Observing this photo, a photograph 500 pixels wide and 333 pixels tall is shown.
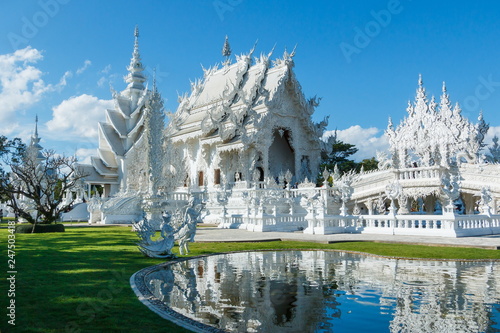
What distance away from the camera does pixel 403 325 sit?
14.2 feet

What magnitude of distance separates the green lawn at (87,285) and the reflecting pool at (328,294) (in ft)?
1.23

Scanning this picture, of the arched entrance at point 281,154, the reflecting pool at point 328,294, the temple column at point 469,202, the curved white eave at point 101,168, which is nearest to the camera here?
the reflecting pool at point 328,294

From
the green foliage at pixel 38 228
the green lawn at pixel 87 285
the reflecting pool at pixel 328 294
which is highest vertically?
the green foliage at pixel 38 228

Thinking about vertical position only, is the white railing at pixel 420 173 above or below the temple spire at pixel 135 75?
below

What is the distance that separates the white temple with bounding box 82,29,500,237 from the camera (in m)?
17.8

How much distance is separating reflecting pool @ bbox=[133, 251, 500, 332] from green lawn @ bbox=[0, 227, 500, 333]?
0.37 metres

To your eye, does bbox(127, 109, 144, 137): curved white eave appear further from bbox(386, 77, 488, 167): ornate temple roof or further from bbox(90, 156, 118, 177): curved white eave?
bbox(386, 77, 488, 167): ornate temple roof

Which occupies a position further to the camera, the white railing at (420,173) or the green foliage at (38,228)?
the white railing at (420,173)

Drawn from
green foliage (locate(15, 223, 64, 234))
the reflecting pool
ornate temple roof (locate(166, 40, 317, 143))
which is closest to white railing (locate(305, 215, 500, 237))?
the reflecting pool

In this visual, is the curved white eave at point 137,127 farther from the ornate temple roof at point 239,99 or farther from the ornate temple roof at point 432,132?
the ornate temple roof at point 432,132

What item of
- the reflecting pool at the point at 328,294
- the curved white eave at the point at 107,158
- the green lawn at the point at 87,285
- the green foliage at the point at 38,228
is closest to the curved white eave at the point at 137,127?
the curved white eave at the point at 107,158

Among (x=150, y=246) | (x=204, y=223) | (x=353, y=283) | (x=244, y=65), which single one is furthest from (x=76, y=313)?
(x=244, y=65)

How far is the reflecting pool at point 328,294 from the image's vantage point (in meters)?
4.39

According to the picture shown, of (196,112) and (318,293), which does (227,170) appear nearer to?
(196,112)
